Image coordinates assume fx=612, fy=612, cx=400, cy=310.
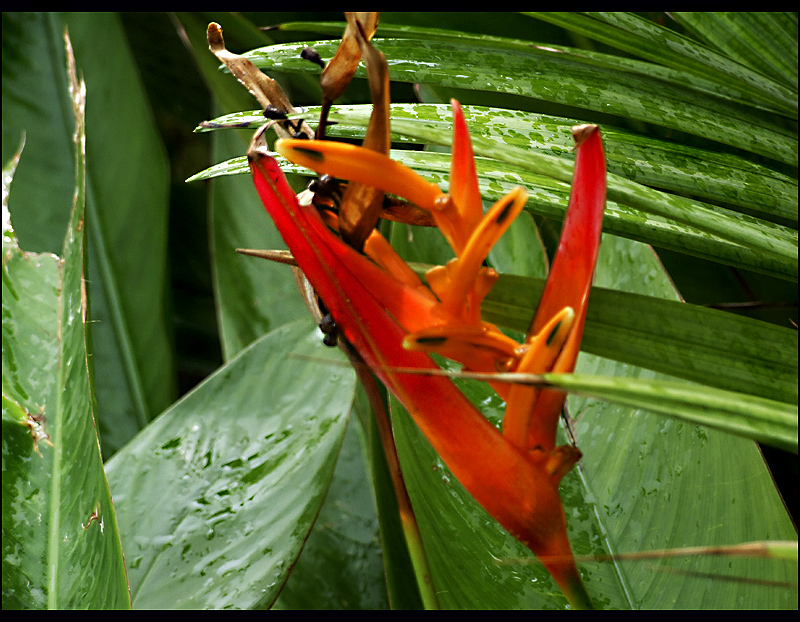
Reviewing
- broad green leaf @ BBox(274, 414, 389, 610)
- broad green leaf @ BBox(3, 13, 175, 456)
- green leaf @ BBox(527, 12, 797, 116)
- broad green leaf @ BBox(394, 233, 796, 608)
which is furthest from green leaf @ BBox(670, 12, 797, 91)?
broad green leaf @ BBox(3, 13, 175, 456)

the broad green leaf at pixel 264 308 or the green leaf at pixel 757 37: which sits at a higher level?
the green leaf at pixel 757 37

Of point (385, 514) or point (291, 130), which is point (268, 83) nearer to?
point (291, 130)

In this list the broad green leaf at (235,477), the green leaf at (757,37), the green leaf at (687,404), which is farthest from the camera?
the broad green leaf at (235,477)

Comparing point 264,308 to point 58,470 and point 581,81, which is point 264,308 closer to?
point 58,470

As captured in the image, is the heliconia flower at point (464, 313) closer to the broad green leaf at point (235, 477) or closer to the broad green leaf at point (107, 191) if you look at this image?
the broad green leaf at point (235, 477)

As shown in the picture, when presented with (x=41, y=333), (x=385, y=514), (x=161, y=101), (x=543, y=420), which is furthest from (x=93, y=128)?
(x=543, y=420)

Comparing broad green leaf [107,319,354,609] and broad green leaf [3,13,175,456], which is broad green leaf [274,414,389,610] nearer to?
broad green leaf [107,319,354,609]

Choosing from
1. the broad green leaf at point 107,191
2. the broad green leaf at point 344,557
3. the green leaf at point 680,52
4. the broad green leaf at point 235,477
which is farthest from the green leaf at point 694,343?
the broad green leaf at point 107,191
